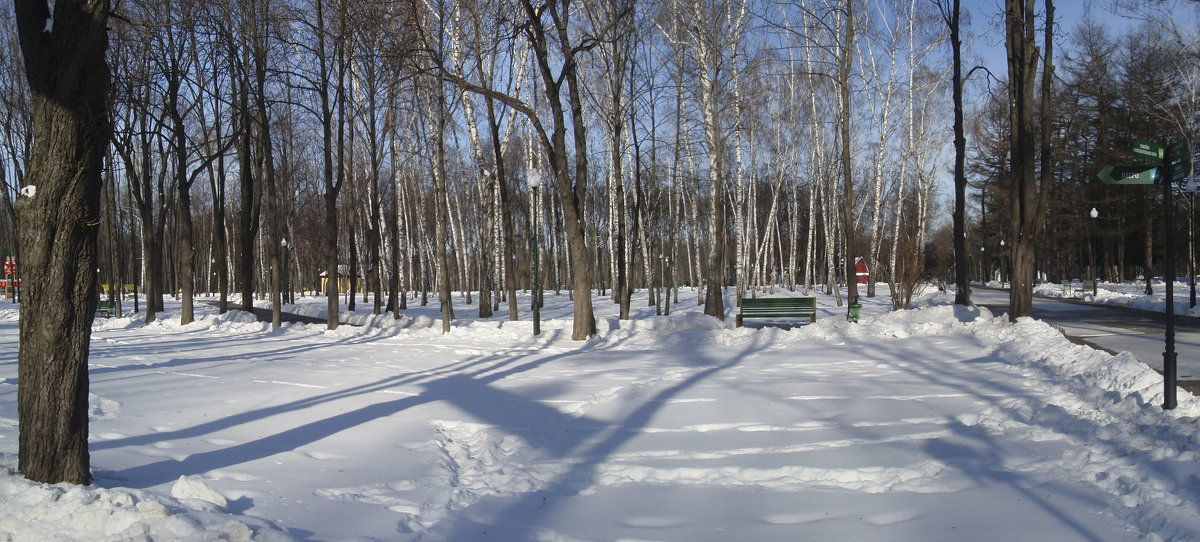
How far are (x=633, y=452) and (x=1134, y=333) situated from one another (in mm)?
14707

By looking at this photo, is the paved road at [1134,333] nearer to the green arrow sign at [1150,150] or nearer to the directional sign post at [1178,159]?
the directional sign post at [1178,159]

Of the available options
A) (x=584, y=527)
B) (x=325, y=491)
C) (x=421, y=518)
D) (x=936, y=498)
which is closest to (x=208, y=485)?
(x=325, y=491)

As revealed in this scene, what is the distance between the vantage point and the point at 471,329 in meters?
18.3

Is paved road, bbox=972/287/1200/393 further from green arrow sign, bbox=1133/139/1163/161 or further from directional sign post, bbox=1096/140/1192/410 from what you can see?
green arrow sign, bbox=1133/139/1163/161

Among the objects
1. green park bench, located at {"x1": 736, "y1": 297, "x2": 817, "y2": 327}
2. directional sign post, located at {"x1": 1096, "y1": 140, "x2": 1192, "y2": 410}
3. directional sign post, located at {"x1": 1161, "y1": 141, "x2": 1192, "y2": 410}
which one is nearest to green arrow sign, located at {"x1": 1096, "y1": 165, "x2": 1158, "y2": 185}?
directional sign post, located at {"x1": 1096, "y1": 140, "x2": 1192, "y2": 410}

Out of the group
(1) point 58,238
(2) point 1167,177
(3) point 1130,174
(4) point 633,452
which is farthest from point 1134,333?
(1) point 58,238

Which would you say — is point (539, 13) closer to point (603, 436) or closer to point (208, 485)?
point (603, 436)

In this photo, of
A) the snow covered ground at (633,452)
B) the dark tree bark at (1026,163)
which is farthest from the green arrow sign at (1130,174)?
the dark tree bark at (1026,163)

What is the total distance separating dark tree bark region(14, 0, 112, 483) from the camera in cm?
427

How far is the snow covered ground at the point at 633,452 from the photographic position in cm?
444

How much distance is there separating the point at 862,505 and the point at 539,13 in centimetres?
1247

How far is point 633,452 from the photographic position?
21.6 feet

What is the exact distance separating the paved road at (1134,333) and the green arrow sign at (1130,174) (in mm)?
2401

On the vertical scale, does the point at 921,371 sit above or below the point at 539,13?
below
